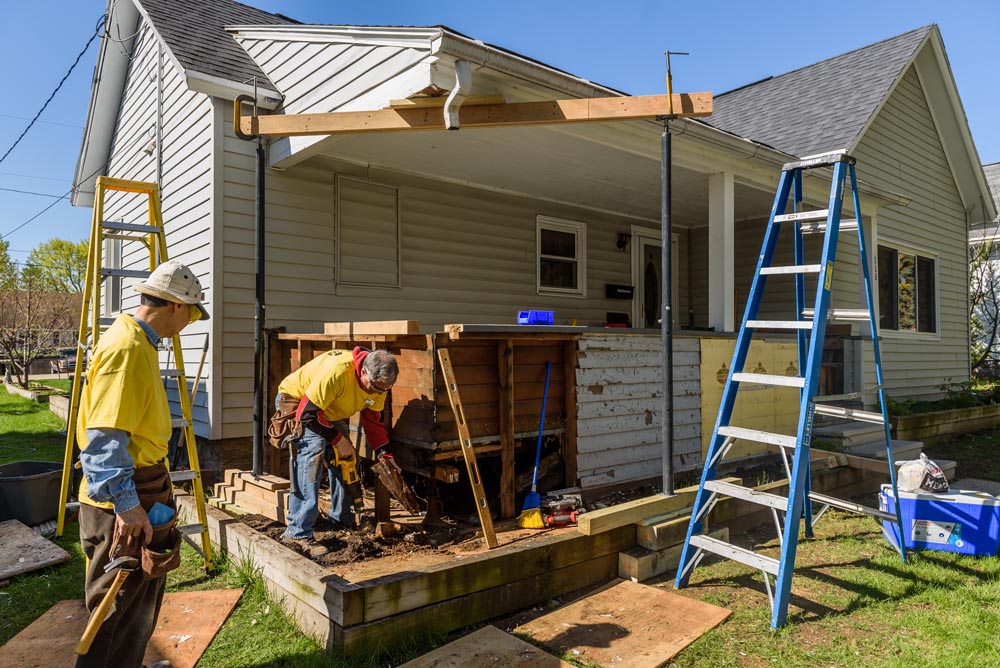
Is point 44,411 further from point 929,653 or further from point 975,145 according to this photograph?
point 975,145

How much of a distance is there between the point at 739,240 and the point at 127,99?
33.3ft

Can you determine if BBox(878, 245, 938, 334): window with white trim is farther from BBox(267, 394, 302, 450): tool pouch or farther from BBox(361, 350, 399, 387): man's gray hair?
BBox(267, 394, 302, 450): tool pouch

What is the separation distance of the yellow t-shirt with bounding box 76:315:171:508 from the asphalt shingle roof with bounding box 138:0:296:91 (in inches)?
182

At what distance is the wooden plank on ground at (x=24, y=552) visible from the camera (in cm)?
421

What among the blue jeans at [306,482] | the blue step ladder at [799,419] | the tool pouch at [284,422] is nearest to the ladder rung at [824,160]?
the blue step ladder at [799,419]

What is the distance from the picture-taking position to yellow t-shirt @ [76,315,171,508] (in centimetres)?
235

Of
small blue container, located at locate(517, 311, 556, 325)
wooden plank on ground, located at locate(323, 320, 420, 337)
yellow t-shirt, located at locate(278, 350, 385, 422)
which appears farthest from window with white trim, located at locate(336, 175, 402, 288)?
small blue container, located at locate(517, 311, 556, 325)

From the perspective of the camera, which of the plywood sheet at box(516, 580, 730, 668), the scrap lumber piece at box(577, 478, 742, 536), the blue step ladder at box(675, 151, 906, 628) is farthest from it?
the scrap lumber piece at box(577, 478, 742, 536)

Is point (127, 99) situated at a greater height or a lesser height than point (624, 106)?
greater

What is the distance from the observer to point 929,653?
10.3ft

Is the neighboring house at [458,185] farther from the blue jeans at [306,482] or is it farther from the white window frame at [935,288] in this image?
the blue jeans at [306,482]

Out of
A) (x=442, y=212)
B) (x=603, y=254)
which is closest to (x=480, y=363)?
(x=442, y=212)

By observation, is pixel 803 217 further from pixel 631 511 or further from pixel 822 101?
pixel 822 101

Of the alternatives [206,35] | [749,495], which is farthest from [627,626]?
[206,35]
